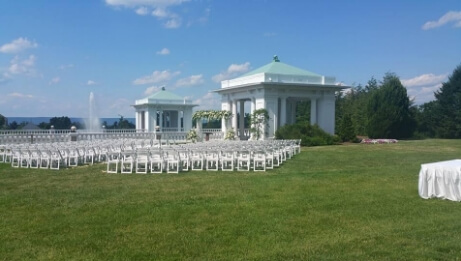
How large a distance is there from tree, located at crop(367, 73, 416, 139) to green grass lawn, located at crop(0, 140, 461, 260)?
2964 centimetres

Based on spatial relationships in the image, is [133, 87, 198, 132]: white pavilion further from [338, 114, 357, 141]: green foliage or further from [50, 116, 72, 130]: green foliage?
[338, 114, 357, 141]: green foliage

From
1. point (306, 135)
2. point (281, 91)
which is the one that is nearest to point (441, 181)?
point (306, 135)

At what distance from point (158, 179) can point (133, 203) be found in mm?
3769

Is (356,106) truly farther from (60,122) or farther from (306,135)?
(60,122)

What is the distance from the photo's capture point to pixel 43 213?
7.71m

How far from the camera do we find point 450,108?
1754 inches

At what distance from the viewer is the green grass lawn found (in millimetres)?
5555

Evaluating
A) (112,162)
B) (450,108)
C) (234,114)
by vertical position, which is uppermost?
(450,108)

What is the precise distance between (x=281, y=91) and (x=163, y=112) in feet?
70.1

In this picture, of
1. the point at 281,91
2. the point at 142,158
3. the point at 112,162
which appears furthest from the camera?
the point at 281,91

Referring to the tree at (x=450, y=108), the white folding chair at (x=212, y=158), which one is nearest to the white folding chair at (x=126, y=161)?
the white folding chair at (x=212, y=158)

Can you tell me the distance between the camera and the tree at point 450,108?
145 feet

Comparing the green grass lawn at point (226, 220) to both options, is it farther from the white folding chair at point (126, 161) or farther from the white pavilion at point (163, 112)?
the white pavilion at point (163, 112)

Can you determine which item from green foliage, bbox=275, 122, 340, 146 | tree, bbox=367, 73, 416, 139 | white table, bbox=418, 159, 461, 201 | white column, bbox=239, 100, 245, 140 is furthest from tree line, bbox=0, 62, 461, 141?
white table, bbox=418, 159, 461, 201
